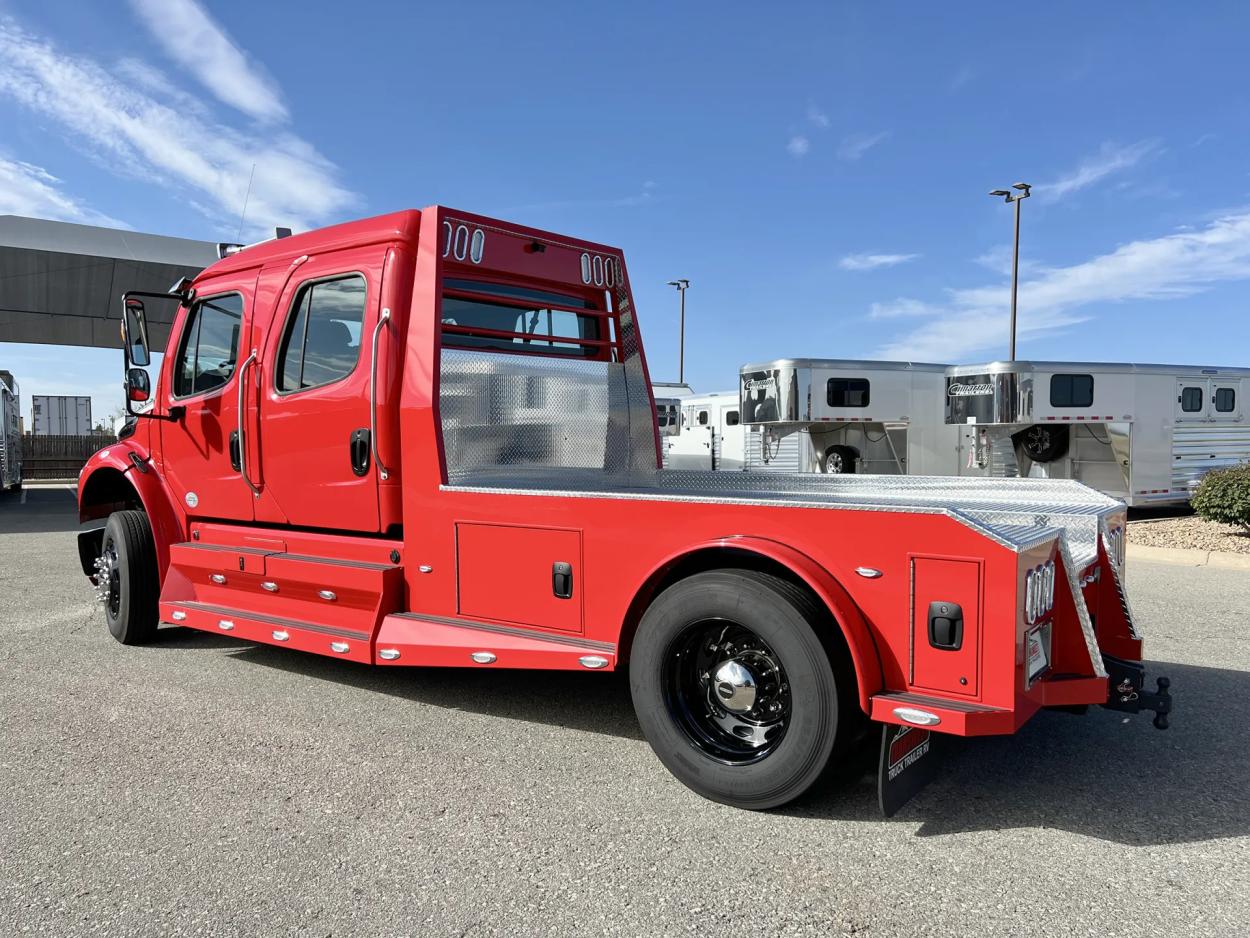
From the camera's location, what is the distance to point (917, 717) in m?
2.84

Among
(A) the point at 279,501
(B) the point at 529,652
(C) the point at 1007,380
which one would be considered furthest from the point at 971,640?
(C) the point at 1007,380

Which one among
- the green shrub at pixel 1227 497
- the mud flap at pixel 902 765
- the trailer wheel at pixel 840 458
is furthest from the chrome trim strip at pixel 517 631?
the trailer wheel at pixel 840 458

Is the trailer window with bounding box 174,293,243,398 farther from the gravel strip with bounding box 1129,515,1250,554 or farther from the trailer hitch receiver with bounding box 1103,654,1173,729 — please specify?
the gravel strip with bounding box 1129,515,1250,554

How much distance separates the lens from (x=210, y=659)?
5.68 metres

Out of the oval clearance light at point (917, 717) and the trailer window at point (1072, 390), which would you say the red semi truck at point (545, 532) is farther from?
the trailer window at point (1072, 390)

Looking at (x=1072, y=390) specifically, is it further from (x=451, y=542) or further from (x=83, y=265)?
(x=83, y=265)

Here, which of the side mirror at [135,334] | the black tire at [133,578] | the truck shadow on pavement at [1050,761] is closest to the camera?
the truck shadow on pavement at [1050,761]

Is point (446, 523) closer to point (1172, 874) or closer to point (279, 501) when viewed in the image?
point (279, 501)

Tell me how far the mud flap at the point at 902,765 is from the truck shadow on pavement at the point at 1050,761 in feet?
0.61

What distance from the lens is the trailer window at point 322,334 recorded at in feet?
15.4

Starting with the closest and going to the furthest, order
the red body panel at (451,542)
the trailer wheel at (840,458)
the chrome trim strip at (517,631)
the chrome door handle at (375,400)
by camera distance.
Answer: the red body panel at (451,542), the chrome trim strip at (517,631), the chrome door handle at (375,400), the trailer wheel at (840,458)

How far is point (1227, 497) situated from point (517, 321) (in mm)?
9278

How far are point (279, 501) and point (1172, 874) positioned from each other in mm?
4397

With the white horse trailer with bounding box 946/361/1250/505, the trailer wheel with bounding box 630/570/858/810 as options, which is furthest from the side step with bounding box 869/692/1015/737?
the white horse trailer with bounding box 946/361/1250/505
